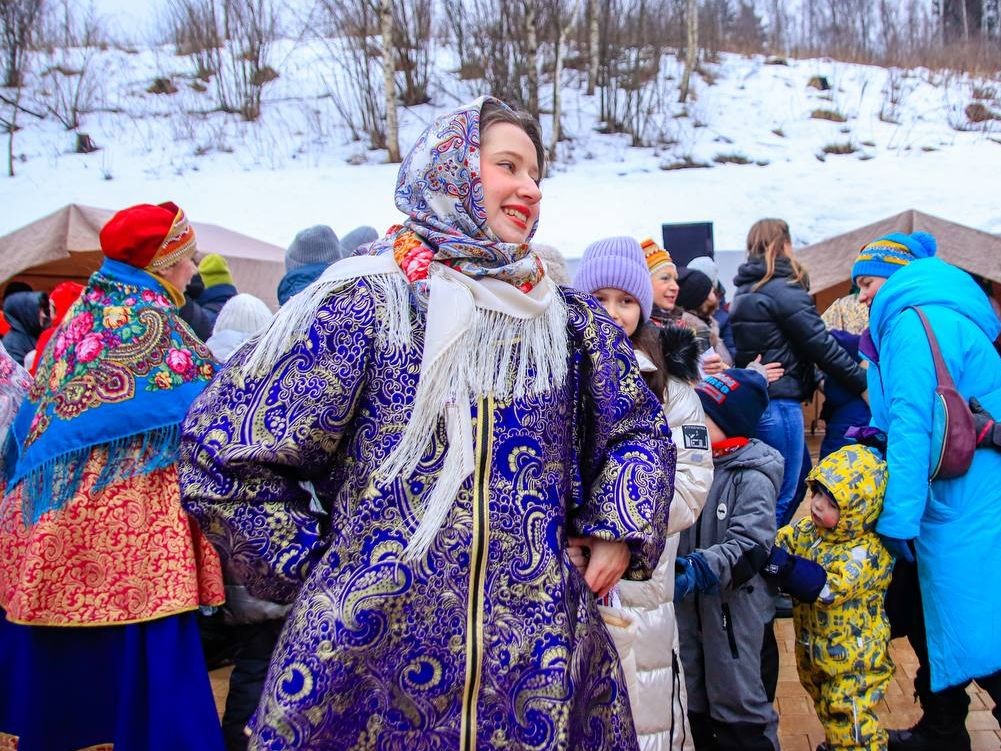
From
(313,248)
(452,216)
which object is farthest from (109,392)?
(313,248)

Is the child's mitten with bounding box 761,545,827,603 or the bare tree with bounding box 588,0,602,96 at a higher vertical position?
the bare tree with bounding box 588,0,602,96

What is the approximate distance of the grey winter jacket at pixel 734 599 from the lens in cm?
260

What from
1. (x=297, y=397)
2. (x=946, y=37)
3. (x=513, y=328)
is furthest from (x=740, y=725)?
(x=946, y=37)

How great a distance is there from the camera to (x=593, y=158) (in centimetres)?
1608

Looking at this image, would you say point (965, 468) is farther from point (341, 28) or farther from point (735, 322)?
point (341, 28)

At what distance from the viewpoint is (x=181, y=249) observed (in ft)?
9.28

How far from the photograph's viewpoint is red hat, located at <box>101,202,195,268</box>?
2678 millimetres

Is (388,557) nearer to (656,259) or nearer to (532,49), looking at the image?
(656,259)

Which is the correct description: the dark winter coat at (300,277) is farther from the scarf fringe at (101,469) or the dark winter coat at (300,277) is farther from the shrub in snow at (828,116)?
the shrub in snow at (828,116)

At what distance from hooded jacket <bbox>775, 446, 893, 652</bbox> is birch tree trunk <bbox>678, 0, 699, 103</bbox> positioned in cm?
1652

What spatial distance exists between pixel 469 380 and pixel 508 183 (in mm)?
367

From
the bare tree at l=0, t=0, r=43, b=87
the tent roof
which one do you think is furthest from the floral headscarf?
the bare tree at l=0, t=0, r=43, b=87

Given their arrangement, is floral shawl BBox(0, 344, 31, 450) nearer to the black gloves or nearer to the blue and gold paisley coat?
the blue and gold paisley coat

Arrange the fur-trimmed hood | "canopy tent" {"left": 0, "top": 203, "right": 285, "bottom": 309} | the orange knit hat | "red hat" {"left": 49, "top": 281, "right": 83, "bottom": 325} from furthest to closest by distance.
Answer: "canopy tent" {"left": 0, "top": 203, "right": 285, "bottom": 309} < "red hat" {"left": 49, "top": 281, "right": 83, "bottom": 325} < the orange knit hat < the fur-trimmed hood
